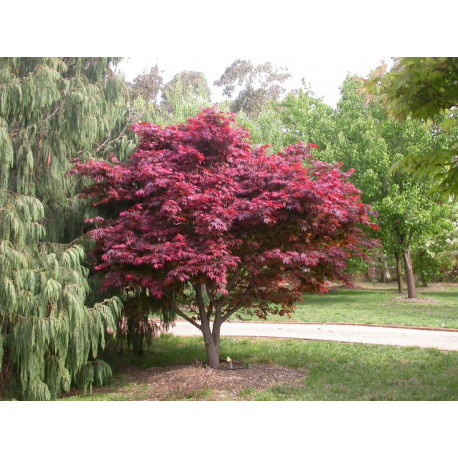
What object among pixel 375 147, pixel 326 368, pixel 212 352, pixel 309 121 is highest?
pixel 309 121

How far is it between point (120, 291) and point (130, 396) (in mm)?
1288

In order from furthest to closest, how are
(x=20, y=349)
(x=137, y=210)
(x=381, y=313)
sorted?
(x=381, y=313) → (x=137, y=210) → (x=20, y=349)

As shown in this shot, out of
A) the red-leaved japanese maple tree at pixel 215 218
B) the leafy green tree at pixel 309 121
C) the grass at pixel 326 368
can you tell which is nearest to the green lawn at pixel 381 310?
the grass at pixel 326 368

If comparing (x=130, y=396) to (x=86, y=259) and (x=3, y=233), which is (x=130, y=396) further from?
(x=3, y=233)

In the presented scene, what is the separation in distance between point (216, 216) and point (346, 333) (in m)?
4.97

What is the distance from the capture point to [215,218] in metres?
5.42

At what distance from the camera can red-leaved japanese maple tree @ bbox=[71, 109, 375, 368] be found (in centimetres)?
554

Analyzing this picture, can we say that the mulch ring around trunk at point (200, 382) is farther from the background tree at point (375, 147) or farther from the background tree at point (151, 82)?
the background tree at point (151, 82)

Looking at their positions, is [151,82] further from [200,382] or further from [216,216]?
[200,382]

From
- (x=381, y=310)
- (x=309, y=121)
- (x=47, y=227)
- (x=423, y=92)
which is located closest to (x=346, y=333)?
(x=381, y=310)

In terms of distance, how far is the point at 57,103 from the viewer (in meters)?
5.92

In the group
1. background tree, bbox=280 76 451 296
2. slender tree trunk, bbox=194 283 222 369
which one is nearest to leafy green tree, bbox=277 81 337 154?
background tree, bbox=280 76 451 296

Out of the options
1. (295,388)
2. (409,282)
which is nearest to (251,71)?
(409,282)

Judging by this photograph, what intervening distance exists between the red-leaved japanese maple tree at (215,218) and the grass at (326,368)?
1.07m
